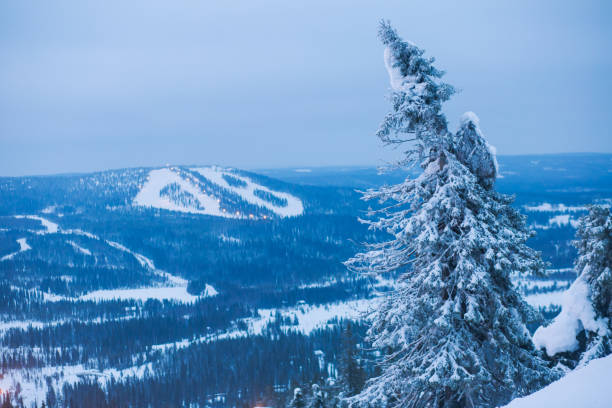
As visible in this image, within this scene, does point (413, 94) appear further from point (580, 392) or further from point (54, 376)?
point (54, 376)

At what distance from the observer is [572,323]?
23344 millimetres

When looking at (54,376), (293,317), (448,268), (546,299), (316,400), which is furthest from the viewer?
(546,299)

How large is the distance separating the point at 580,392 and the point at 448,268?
11.9 ft

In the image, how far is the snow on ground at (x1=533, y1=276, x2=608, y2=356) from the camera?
74.1 ft

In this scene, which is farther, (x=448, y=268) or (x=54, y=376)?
(x=54, y=376)

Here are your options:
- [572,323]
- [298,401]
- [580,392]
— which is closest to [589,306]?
[572,323]

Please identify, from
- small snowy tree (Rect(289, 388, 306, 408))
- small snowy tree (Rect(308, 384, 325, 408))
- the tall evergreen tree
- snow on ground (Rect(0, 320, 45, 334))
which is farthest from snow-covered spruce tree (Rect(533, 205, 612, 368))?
snow on ground (Rect(0, 320, 45, 334))

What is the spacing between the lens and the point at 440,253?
11.8 meters

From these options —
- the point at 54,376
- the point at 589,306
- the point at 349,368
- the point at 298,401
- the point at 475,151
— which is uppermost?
the point at 475,151

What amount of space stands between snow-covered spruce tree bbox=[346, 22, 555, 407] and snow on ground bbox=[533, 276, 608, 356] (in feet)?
40.5

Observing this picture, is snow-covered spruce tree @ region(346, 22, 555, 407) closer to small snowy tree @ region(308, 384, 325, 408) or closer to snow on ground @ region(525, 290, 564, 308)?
small snowy tree @ region(308, 384, 325, 408)

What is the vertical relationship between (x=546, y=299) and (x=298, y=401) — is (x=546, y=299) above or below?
below

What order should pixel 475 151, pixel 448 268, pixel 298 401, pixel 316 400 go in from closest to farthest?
pixel 448 268
pixel 475 151
pixel 316 400
pixel 298 401

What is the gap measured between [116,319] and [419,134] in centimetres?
17925
